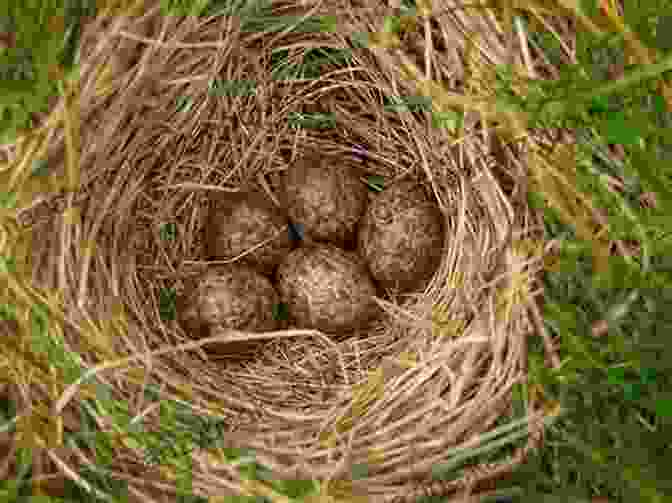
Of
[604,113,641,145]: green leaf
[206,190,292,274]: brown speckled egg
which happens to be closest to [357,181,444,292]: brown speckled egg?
[206,190,292,274]: brown speckled egg

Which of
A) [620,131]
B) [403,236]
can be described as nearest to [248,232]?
[403,236]

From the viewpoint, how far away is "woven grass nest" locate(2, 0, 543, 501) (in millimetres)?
1308

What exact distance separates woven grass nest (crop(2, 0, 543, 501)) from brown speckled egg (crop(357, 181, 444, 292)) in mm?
43

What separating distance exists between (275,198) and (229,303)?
39 cm

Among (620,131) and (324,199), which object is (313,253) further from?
(620,131)

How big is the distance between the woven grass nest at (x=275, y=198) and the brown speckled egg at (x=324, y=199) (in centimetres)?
11

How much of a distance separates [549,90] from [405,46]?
38 centimetres

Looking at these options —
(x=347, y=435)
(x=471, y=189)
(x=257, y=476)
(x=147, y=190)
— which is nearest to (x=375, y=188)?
(x=471, y=189)

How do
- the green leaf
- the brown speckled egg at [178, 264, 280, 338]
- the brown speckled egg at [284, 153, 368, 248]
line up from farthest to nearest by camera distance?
the brown speckled egg at [284, 153, 368, 248], the brown speckled egg at [178, 264, 280, 338], the green leaf

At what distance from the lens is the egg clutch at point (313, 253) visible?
1680 mm

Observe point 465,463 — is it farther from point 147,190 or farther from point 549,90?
point 147,190

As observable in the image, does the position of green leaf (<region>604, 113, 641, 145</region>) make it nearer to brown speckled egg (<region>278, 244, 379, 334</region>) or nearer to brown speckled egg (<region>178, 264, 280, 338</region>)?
brown speckled egg (<region>278, 244, 379, 334</region>)

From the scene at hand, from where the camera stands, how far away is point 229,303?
1.66 meters

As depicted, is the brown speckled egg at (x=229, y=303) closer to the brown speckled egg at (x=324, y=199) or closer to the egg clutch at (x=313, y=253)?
the egg clutch at (x=313, y=253)
